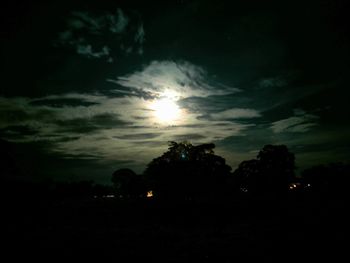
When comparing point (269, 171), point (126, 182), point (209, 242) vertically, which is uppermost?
point (126, 182)

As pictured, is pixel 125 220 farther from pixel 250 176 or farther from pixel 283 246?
pixel 250 176

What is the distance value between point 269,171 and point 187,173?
20427 mm

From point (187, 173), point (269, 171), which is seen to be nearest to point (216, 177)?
point (187, 173)

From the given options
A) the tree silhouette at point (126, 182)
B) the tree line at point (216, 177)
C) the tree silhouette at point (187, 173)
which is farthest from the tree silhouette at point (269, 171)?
the tree silhouette at point (126, 182)

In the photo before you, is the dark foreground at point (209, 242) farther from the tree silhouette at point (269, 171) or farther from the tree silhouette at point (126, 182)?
the tree silhouette at point (126, 182)

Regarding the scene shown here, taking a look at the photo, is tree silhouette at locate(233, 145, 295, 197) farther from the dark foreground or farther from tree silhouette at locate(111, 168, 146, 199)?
tree silhouette at locate(111, 168, 146, 199)

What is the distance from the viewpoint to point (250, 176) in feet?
169

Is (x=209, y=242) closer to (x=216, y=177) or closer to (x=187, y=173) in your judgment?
(x=187, y=173)

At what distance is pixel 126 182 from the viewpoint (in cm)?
9038

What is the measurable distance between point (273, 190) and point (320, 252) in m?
35.3

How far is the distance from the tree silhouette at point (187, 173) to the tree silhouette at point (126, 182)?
42.9 meters

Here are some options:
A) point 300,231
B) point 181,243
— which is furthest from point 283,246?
point 181,243

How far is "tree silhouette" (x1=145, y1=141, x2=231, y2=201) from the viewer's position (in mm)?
36781

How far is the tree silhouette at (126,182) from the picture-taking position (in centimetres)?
8431
